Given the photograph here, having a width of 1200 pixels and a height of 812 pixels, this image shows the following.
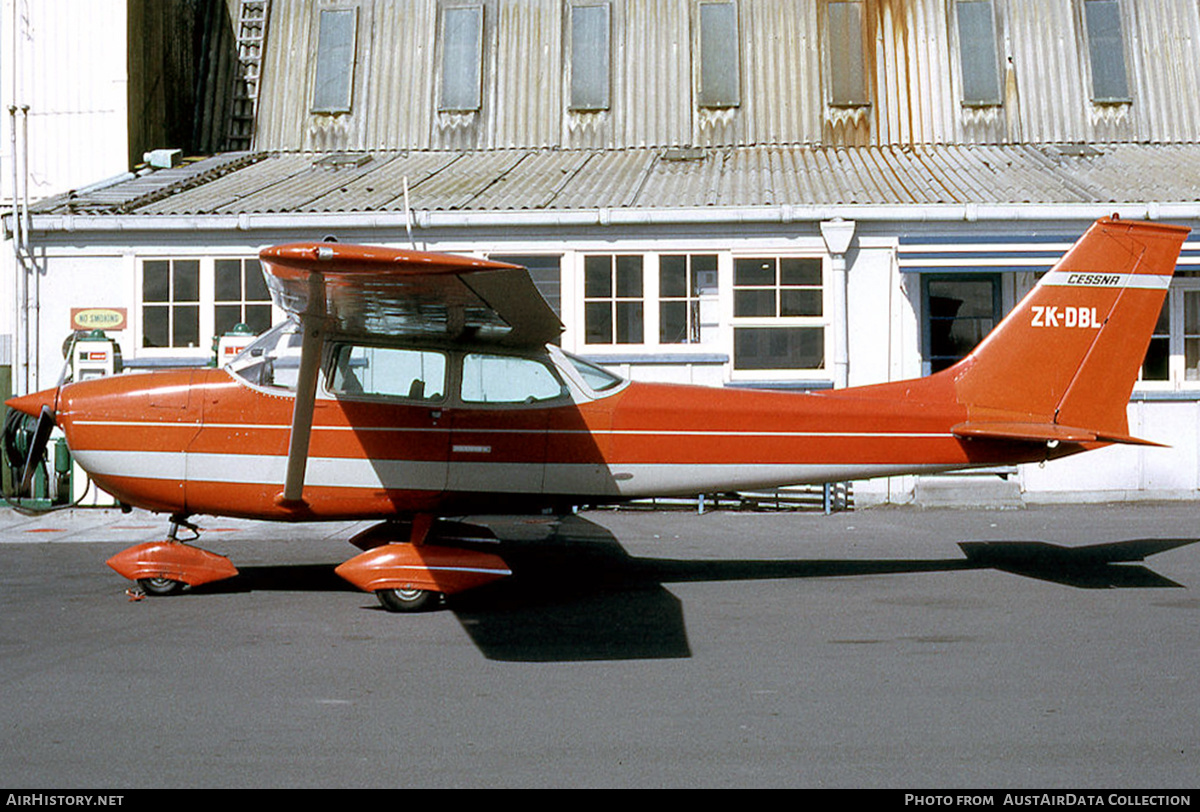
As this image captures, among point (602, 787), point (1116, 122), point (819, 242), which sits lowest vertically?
point (602, 787)

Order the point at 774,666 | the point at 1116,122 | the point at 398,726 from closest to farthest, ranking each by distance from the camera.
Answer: the point at 398,726
the point at 774,666
the point at 1116,122

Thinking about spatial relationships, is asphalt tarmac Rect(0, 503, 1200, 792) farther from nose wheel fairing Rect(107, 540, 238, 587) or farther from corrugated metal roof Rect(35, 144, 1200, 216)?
corrugated metal roof Rect(35, 144, 1200, 216)

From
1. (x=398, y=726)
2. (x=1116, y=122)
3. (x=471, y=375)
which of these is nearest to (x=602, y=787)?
(x=398, y=726)

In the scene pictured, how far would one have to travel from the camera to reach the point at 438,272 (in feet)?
18.4

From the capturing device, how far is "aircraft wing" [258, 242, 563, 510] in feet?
18.1

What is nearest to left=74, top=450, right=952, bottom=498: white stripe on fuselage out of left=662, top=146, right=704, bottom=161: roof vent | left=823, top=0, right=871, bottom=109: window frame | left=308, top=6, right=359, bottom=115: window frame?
left=662, top=146, right=704, bottom=161: roof vent

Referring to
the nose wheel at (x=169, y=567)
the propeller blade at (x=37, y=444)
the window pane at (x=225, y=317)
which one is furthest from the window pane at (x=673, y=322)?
the propeller blade at (x=37, y=444)

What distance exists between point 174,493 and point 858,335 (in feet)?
26.3

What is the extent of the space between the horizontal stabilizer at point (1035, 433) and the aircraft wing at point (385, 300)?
9.56 feet

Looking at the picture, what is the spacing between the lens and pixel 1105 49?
1602 centimetres

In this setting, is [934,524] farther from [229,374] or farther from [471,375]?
[229,374]

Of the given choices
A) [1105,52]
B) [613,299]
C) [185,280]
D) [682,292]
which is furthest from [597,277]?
[1105,52]

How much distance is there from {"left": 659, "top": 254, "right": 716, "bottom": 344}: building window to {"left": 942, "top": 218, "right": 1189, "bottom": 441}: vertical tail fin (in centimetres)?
512

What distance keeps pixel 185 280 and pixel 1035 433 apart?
9680 mm
